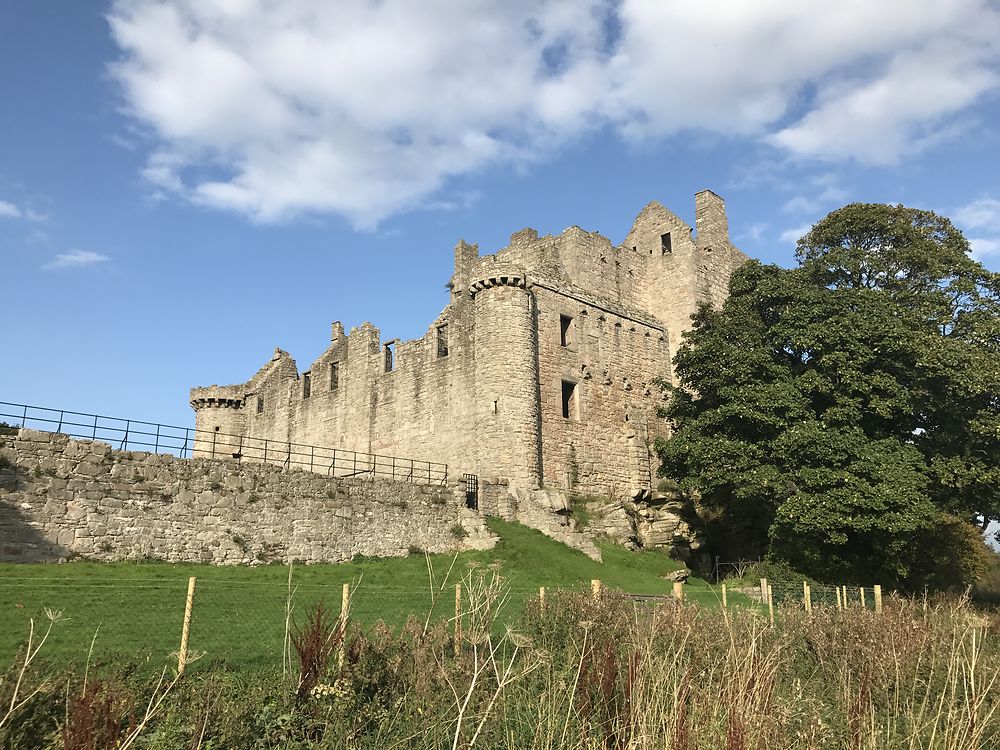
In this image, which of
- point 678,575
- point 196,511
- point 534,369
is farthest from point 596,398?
point 196,511

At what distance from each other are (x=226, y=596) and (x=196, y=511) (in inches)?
227

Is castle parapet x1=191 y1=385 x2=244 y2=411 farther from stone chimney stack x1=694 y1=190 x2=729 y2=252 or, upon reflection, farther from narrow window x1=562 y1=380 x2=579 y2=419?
stone chimney stack x1=694 y1=190 x2=729 y2=252

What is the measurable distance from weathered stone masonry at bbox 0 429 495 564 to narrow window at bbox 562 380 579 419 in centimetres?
744

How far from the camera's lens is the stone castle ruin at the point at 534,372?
1046 inches

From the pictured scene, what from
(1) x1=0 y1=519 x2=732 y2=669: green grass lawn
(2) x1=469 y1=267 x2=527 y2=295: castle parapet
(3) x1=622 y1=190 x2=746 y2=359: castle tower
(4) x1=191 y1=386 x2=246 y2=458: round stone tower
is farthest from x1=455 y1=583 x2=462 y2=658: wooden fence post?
(4) x1=191 y1=386 x2=246 y2=458: round stone tower

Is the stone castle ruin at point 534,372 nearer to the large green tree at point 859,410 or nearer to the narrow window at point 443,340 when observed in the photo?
the narrow window at point 443,340

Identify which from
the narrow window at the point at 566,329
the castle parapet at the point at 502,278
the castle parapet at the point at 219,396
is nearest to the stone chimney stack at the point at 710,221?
the narrow window at the point at 566,329

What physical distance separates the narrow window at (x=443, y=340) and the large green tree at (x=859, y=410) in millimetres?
9474

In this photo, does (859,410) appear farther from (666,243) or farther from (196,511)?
(196,511)

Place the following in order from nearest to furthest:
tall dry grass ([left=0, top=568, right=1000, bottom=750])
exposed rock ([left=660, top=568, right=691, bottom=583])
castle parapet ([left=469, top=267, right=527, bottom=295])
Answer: tall dry grass ([left=0, top=568, right=1000, bottom=750]), exposed rock ([left=660, top=568, right=691, bottom=583]), castle parapet ([left=469, top=267, right=527, bottom=295])

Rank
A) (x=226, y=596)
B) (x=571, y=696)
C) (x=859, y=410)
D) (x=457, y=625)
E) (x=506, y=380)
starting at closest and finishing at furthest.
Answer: (x=571, y=696), (x=457, y=625), (x=226, y=596), (x=859, y=410), (x=506, y=380)

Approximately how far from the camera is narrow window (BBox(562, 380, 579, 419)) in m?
29.1

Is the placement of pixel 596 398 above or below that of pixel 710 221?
below

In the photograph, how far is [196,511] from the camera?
18.5 meters
